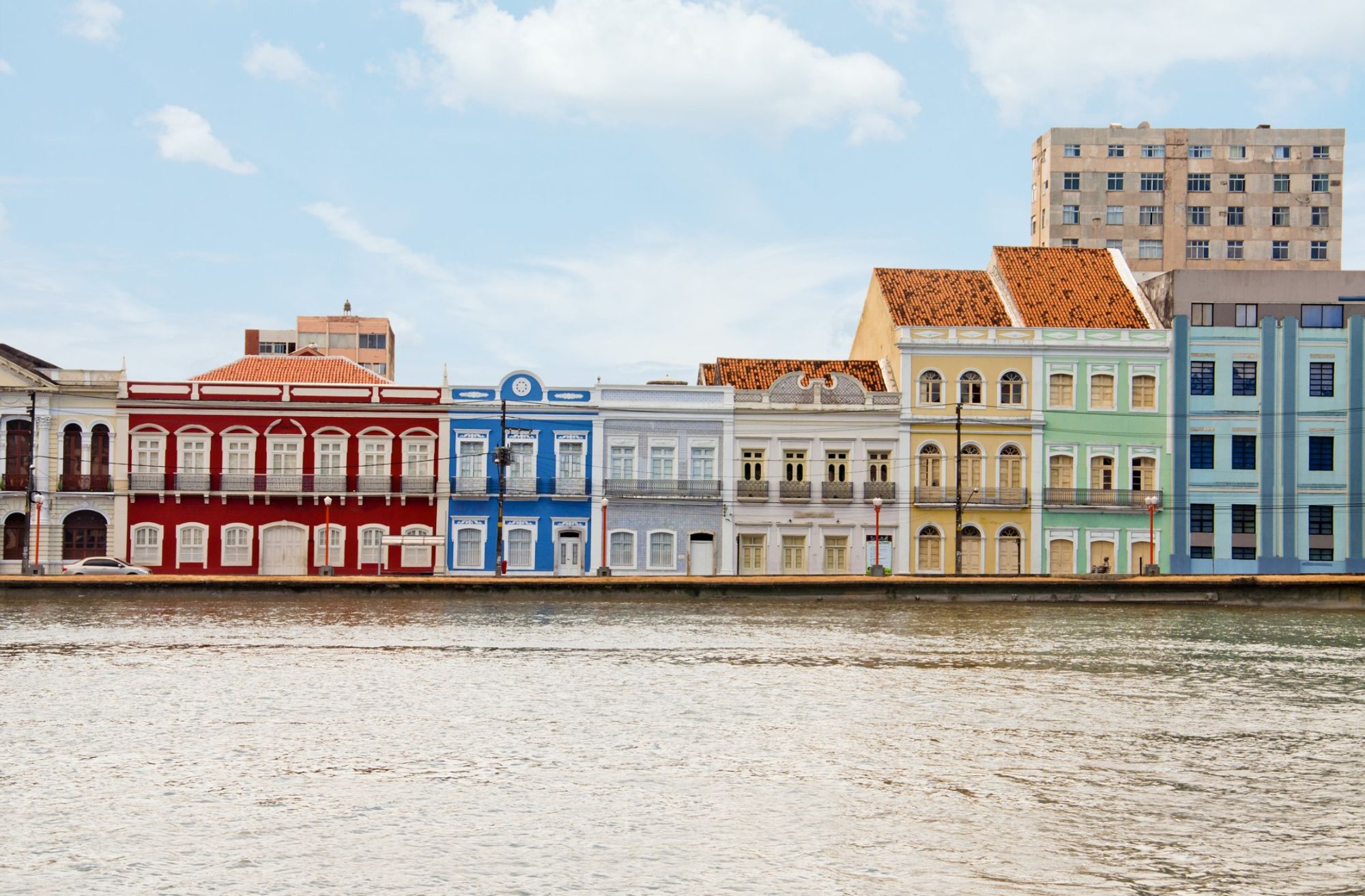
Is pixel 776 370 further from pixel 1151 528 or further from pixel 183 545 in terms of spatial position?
pixel 183 545

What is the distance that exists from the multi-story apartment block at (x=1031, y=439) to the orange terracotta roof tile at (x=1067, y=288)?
289mm

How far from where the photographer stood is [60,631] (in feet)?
115

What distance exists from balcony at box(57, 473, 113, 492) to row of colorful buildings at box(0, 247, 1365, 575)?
7cm

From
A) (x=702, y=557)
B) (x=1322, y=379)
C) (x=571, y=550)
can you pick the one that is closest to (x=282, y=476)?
(x=571, y=550)

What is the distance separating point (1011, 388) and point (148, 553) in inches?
1226

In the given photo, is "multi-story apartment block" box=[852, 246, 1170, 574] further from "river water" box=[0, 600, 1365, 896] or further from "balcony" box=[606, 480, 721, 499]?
"river water" box=[0, 600, 1365, 896]

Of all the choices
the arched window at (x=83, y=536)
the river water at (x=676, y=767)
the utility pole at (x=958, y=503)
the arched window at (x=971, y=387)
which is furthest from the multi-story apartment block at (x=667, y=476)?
the river water at (x=676, y=767)

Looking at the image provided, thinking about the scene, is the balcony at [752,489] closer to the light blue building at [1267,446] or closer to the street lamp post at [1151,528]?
the street lamp post at [1151,528]

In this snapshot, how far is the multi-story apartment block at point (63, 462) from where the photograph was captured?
53.3 m

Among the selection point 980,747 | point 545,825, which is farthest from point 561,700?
point 545,825

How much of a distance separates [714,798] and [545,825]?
2089 mm

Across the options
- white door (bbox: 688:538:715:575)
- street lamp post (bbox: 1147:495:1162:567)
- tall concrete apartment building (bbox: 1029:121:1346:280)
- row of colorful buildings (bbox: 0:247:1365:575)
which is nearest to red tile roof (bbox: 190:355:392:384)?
row of colorful buildings (bbox: 0:247:1365:575)

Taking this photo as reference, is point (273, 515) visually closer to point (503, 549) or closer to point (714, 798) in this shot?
point (503, 549)

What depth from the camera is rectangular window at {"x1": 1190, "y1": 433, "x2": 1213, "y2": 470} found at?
55938mm
